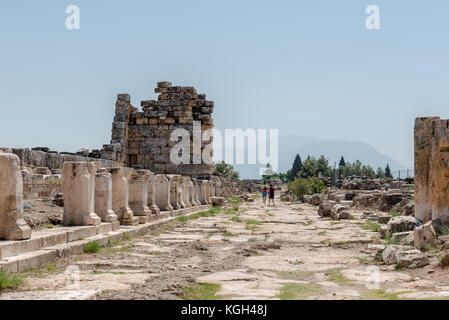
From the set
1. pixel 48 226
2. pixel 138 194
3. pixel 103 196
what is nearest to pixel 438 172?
pixel 103 196

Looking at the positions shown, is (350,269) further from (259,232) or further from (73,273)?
(259,232)

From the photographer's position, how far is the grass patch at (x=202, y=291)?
400 centimetres

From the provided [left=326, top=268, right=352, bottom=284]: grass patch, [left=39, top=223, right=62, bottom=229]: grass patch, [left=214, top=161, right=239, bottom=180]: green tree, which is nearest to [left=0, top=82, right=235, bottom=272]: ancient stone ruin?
[left=39, top=223, right=62, bottom=229]: grass patch

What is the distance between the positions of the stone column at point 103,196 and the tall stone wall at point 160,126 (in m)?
11.3

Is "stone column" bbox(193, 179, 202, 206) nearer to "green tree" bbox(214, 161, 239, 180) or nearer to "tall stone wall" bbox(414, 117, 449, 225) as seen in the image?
"tall stone wall" bbox(414, 117, 449, 225)

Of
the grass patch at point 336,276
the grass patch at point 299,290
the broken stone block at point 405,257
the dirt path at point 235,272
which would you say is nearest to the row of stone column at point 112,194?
the dirt path at point 235,272

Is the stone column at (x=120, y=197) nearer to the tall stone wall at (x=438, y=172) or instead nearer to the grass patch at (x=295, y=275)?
the grass patch at (x=295, y=275)

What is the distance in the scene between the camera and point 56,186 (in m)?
9.66

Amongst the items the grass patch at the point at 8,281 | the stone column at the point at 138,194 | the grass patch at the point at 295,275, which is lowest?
the grass patch at the point at 295,275

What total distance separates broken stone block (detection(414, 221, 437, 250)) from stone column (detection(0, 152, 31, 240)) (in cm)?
486

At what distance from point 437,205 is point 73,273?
16.4 ft

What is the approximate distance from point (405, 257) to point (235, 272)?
193 centimetres

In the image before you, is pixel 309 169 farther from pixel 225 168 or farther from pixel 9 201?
pixel 9 201
